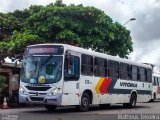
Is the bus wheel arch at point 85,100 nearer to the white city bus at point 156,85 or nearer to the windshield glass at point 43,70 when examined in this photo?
the windshield glass at point 43,70

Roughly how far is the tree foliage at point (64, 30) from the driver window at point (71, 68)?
998cm

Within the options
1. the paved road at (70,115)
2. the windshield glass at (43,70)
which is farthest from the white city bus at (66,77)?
the paved road at (70,115)

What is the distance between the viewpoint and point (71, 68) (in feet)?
62.7

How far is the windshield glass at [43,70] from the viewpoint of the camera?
60.3 ft

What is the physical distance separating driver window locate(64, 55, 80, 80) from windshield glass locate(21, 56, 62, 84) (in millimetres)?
323

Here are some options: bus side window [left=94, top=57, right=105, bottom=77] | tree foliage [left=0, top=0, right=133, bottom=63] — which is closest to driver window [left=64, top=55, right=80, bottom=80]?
bus side window [left=94, top=57, right=105, bottom=77]

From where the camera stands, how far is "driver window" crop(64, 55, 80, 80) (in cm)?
→ 1862

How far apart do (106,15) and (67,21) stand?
4479 millimetres

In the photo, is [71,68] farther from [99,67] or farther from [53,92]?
[99,67]

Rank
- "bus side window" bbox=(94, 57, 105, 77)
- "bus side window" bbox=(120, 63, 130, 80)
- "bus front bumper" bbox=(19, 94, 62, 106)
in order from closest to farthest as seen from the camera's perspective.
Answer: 1. "bus front bumper" bbox=(19, 94, 62, 106)
2. "bus side window" bbox=(94, 57, 105, 77)
3. "bus side window" bbox=(120, 63, 130, 80)

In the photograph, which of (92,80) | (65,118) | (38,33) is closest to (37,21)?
(38,33)

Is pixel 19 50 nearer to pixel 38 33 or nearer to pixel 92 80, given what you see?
pixel 38 33

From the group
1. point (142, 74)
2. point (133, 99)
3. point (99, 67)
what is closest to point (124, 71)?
point (133, 99)

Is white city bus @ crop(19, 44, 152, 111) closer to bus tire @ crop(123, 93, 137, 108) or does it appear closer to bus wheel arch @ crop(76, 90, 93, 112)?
bus wheel arch @ crop(76, 90, 93, 112)
